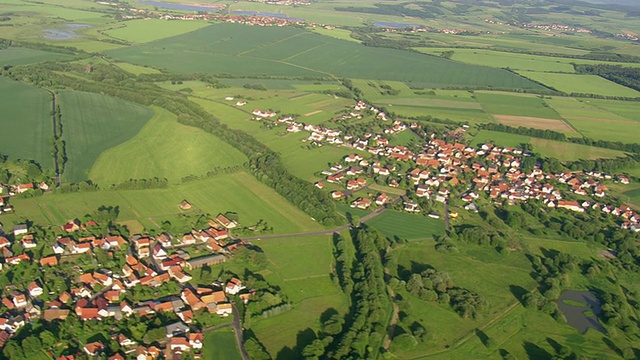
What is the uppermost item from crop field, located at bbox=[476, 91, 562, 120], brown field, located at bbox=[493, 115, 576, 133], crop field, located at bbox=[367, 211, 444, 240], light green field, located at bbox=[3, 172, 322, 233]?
crop field, located at bbox=[476, 91, 562, 120]

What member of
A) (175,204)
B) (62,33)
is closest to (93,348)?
(175,204)

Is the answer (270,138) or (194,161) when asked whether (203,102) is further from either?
(194,161)

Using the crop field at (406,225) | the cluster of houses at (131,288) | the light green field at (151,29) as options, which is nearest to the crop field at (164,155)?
the cluster of houses at (131,288)

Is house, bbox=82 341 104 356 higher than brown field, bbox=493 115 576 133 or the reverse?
the reverse

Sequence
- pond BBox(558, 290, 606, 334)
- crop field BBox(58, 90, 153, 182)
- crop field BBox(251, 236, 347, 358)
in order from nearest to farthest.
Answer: crop field BBox(251, 236, 347, 358) < pond BBox(558, 290, 606, 334) < crop field BBox(58, 90, 153, 182)

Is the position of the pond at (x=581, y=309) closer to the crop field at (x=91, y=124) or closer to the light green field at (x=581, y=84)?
the crop field at (x=91, y=124)

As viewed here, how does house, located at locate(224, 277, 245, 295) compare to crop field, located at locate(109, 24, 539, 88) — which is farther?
crop field, located at locate(109, 24, 539, 88)

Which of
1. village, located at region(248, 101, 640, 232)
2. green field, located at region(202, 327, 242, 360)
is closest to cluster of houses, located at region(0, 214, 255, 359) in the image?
green field, located at region(202, 327, 242, 360)

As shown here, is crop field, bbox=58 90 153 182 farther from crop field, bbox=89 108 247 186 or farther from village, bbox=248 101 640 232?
village, bbox=248 101 640 232
